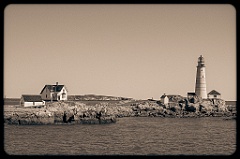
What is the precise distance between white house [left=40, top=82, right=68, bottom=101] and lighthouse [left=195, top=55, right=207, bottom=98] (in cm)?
2759

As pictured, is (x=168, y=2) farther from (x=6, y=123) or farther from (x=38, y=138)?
(x=6, y=123)

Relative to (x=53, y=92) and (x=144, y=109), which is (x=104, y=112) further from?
(x=144, y=109)

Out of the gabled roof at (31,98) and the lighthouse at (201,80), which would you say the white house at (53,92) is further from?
the lighthouse at (201,80)

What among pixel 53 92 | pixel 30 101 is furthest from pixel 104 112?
pixel 53 92

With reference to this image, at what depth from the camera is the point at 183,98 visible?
68125 mm

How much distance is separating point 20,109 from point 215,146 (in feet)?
103

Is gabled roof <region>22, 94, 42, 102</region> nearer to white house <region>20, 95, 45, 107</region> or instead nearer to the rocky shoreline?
white house <region>20, 95, 45, 107</region>

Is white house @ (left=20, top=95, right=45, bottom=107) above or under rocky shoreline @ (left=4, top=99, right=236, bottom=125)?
above

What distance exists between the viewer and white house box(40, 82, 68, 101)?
2293 inches

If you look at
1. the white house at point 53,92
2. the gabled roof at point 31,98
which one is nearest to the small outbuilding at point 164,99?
the white house at point 53,92

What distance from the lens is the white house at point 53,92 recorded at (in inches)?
2293

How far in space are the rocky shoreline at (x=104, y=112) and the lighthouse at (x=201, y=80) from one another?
2254 mm

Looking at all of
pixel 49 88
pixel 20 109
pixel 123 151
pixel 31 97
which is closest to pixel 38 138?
pixel 123 151

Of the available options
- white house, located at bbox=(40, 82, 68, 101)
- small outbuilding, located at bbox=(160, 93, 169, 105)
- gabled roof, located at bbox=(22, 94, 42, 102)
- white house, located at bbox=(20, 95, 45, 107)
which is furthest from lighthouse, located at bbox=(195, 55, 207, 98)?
gabled roof, located at bbox=(22, 94, 42, 102)
